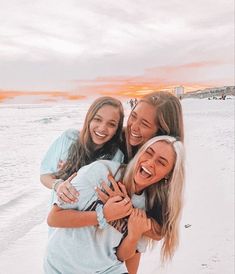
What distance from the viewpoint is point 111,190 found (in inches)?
48.9

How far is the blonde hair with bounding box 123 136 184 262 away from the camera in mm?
1292

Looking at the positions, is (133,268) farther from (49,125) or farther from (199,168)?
(49,125)

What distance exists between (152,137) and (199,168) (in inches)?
139

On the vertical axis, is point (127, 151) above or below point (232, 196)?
above

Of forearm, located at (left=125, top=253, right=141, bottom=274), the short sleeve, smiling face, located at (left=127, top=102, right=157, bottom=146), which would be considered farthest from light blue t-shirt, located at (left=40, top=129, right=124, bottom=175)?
forearm, located at (left=125, top=253, right=141, bottom=274)

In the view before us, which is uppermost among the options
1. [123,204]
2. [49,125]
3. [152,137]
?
[152,137]

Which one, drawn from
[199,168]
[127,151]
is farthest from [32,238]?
[199,168]

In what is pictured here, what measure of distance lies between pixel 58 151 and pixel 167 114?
414 millimetres

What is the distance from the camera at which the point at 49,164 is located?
A: 165 centimetres

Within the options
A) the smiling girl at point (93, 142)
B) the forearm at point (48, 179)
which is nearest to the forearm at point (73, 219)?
the smiling girl at point (93, 142)

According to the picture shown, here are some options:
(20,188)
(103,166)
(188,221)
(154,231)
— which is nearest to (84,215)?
(103,166)

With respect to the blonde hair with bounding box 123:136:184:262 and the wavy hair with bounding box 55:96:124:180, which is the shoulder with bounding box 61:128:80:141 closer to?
the wavy hair with bounding box 55:96:124:180

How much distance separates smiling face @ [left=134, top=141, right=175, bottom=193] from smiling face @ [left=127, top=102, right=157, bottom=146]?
11cm

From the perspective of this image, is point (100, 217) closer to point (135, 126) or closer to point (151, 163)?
point (151, 163)
